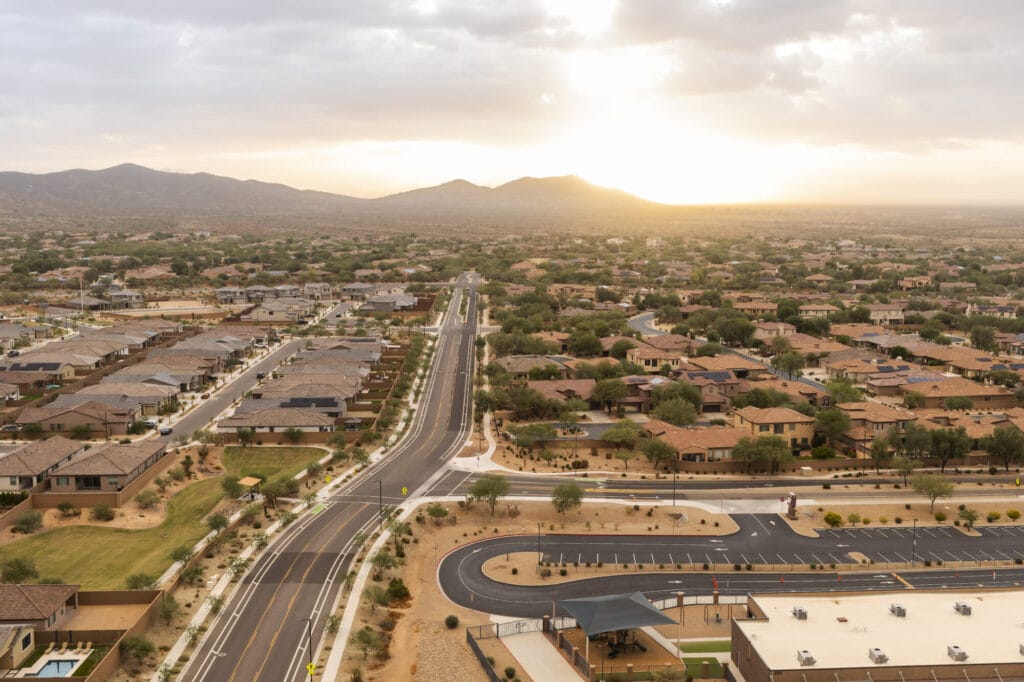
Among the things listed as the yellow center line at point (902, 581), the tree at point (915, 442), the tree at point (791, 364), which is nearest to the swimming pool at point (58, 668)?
the yellow center line at point (902, 581)

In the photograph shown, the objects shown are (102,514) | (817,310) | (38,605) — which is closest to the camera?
(38,605)

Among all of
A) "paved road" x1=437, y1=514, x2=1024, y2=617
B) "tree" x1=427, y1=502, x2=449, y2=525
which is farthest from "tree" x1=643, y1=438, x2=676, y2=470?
"tree" x1=427, y1=502, x2=449, y2=525

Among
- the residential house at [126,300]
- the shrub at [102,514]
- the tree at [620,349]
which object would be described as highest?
the residential house at [126,300]

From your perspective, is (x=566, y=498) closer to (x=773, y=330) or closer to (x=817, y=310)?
(x=773, y=330)

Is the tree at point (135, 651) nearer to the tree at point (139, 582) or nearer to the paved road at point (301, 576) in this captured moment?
the paved road at point (301, 576)

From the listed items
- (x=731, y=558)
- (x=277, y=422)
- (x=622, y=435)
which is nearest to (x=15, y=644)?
(x=277, y=422)

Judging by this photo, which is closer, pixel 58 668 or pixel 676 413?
pixel 58 668

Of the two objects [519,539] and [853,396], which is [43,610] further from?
[853,396]
